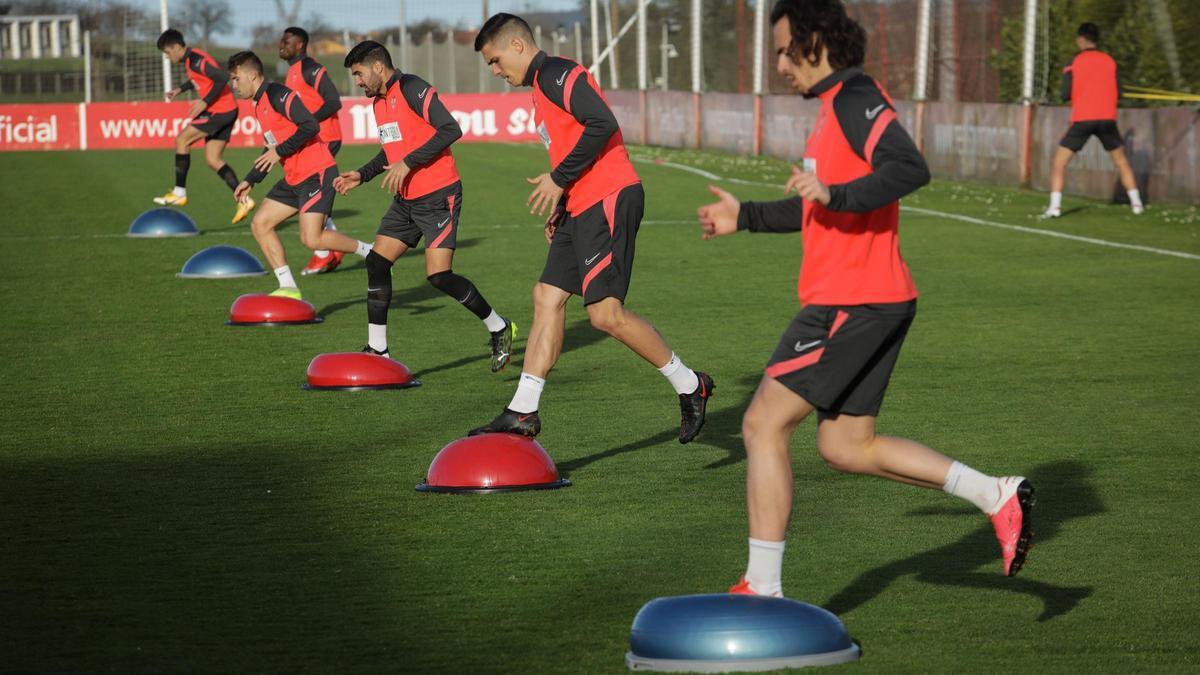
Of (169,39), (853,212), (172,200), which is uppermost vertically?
(169,39)

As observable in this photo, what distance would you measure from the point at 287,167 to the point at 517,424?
249 inches

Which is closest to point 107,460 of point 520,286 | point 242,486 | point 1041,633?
point 242,486

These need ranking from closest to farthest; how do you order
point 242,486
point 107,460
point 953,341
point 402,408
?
point 242,486
point 107,460
point 402,408
point 953,341

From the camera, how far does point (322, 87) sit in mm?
15344

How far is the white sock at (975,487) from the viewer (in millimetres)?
5555

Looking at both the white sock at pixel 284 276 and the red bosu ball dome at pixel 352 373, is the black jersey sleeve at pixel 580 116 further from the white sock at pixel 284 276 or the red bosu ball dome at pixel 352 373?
the white sock at pixel 284 276

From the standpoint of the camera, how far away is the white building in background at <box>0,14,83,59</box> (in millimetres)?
69438

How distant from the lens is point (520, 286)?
16.0 metres

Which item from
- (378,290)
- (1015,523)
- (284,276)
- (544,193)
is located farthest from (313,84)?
(1015,523)

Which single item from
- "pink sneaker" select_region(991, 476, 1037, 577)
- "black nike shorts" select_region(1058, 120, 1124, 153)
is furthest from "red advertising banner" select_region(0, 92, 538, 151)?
"pink sneaker" select_region(991, 476, 1037, 577)

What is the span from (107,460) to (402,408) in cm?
194

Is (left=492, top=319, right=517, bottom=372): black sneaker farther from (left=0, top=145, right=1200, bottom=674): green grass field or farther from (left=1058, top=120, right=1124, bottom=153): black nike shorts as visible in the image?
(left=1058, top=120, right=1124, bottom=153): black nike shorts

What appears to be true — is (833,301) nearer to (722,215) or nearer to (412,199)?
(722,215)

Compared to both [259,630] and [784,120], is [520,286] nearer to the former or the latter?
[259,630]
